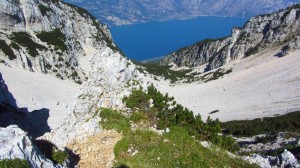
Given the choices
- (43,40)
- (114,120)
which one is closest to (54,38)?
(43,40)

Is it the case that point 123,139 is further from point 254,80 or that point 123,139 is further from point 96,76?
point 254,80

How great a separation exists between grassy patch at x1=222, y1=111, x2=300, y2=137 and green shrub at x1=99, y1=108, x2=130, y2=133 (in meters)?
25.3

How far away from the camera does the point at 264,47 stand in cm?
14312

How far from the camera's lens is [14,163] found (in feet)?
37.0

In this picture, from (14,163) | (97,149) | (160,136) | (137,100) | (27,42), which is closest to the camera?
(14,163)

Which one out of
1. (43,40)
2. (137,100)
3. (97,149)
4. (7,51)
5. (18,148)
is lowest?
(97,149)

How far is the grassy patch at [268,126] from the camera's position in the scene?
41188 millimetres

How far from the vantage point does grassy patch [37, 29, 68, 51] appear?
3580 inches

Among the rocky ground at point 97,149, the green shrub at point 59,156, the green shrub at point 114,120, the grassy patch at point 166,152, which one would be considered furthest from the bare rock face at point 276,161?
the green shrub at point 59,156

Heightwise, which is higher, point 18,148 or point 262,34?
point 262,34

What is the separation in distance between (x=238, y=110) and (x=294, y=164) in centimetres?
4647

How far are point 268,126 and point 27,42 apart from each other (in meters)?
58.6

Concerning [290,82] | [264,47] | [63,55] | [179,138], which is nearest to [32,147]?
[179,138]

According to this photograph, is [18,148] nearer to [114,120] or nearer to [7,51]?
[114,120]
